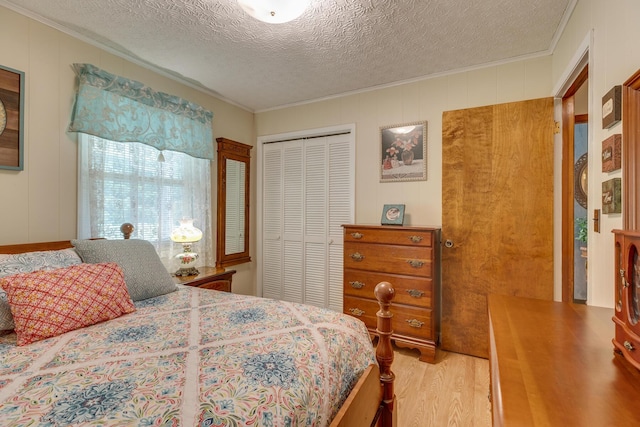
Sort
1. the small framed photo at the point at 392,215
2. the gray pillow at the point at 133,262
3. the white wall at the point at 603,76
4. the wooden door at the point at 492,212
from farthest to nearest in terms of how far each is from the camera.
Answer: the small framed photo at the point at 392,215 < the wooden door at the point at 492,212 < the gray pillow at the point at 133,262 < the white wall at the point at 603,76

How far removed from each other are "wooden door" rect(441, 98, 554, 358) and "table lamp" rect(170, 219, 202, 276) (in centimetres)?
223

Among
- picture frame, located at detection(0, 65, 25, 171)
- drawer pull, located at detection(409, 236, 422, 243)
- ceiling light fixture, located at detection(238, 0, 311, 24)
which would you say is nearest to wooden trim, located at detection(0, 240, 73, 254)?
picture frame, located at detection(0, 65, 25, 171)

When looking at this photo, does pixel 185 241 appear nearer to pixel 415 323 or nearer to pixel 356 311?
pixel 356 311

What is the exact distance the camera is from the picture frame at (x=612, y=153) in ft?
3.94

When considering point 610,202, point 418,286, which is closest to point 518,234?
point 418,286

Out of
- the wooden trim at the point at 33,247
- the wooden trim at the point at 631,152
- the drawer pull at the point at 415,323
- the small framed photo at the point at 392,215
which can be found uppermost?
the wooden trim at the point at 631,152

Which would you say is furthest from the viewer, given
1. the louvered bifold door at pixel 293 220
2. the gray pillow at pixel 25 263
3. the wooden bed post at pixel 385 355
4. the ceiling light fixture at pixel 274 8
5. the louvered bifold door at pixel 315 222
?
the louvered bifold door at pixel 293 220

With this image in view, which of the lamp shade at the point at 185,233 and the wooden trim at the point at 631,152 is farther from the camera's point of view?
the lamp shade at the point at 185,233

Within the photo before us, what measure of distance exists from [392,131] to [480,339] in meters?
2.07

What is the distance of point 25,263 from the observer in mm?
1552

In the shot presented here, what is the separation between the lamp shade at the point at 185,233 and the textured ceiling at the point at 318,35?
55.6 inches

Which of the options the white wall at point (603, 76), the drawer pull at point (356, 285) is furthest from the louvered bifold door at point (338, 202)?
the white wall at point (603, 76)

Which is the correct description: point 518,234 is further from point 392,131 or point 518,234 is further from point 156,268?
point 156,268

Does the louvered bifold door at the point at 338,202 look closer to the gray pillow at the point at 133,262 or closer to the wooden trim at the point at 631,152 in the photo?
the gray pillow at the point at 133,262
